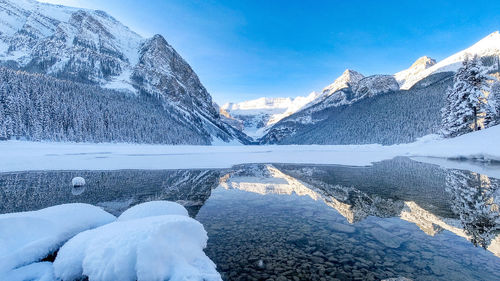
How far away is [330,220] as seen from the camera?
785 cm

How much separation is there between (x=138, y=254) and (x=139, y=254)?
0.07 ft

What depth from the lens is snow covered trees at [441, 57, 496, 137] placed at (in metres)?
31.4

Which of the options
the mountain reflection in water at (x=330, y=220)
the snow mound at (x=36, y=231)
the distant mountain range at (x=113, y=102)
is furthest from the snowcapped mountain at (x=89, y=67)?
the snow mound at (x=36, y=231)

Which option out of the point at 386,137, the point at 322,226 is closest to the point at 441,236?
the point at 322,226

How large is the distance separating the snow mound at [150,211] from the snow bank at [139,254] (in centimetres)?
129

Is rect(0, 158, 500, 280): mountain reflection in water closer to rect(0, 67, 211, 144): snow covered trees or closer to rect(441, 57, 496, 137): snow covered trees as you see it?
rect(441, 57, 496, 137): snow covered trees

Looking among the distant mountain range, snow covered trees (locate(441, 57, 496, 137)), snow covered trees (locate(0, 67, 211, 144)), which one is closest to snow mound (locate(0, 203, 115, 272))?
snow covered trees (locate(441, 57, 496, 137))

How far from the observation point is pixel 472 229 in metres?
6.68

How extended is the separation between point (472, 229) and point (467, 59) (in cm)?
3932

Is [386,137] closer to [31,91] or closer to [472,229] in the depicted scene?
[472,229]

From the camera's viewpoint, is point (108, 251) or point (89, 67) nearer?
point (108, 251)

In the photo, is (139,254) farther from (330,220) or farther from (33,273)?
(330,220)

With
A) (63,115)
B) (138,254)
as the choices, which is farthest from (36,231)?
(63,115)

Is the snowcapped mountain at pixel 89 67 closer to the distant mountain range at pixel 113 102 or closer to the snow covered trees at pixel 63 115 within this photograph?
the distant mountain range at pixel 113 102
